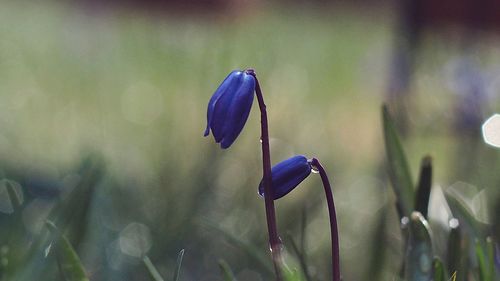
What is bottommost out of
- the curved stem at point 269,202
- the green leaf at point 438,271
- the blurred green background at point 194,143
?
the blurred green background at point 194,143

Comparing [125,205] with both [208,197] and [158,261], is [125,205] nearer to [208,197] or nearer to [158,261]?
A: [208,197]

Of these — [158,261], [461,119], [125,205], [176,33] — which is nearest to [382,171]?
[461,119]

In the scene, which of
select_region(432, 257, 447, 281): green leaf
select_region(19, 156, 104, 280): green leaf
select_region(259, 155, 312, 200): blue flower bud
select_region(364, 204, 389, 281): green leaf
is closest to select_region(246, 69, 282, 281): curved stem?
select_region(259, 155, 312, 200): blue flower bud

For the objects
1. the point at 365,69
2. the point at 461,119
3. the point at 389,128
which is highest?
the point at 389,128

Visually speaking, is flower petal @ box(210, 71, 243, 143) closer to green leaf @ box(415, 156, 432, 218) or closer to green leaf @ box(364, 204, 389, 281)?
green leaf @ box(415, 156, 432, 218)

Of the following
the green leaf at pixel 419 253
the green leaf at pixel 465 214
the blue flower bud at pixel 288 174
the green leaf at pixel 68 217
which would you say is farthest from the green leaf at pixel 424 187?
the green leaf at pixel 68 217

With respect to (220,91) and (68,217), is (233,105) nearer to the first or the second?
(220,91)

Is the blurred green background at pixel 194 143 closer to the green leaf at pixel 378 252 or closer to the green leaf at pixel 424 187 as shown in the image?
the green leaf at pixel 378 252

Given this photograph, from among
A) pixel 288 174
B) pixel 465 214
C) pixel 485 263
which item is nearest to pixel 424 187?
pixel 465 214
